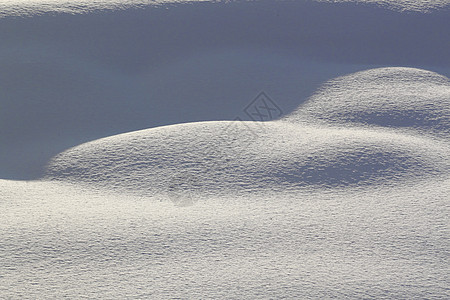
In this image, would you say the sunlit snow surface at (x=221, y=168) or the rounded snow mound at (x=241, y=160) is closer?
the sunlit snow surface at (x=221, y=168)

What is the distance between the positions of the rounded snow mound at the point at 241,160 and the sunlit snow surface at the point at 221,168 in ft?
0.05

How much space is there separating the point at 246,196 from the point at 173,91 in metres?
1.95

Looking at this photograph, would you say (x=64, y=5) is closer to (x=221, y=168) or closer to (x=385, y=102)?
(x=221, y=168)

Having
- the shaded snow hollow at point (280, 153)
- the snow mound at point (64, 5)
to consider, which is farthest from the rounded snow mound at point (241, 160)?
the snow mound at point (64, 5)

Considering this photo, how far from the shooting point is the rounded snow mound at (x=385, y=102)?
13.6ft

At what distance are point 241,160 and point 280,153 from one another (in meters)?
0.30

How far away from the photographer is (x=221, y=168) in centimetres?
346

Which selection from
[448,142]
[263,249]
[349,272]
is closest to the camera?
[349,272]

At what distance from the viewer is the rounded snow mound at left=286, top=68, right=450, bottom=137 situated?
4137 mm

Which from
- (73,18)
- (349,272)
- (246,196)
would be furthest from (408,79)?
(73,18)

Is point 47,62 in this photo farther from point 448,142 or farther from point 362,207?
point 448,142

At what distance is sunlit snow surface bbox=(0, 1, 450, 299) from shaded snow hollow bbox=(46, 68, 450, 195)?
15 millimetres

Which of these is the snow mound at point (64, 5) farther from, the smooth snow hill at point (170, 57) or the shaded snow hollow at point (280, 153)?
the shaded snow hollow at point (280, 153)

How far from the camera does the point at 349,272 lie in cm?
245
